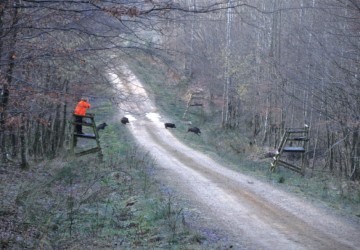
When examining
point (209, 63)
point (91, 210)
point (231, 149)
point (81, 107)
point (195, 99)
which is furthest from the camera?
point (195, 99)

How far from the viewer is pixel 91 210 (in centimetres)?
1109

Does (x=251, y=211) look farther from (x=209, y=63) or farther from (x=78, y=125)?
(x=209, y=63)

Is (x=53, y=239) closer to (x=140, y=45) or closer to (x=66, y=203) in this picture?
(x=66, y=203)

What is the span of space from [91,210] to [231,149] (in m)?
17.9

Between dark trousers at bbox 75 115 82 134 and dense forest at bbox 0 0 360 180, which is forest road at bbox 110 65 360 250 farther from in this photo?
dark trousers at bbox 75 115 82 134

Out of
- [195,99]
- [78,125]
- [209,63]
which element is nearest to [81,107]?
[78,125]

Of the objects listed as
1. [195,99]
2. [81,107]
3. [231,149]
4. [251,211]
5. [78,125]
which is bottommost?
[231,149]

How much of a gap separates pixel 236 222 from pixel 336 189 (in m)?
6.70

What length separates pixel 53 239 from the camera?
8945 mm

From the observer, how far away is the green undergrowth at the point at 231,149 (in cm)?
1300

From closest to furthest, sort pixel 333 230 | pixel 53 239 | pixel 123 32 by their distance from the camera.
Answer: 1. pixel 123 32
2. pixel 53 239
3. pixel 333 230

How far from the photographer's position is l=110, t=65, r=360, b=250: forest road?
8.88 meters

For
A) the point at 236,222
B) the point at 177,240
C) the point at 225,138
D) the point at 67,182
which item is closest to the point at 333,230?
the point at 236,222

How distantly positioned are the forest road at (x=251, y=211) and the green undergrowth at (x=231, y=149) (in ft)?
2.40
